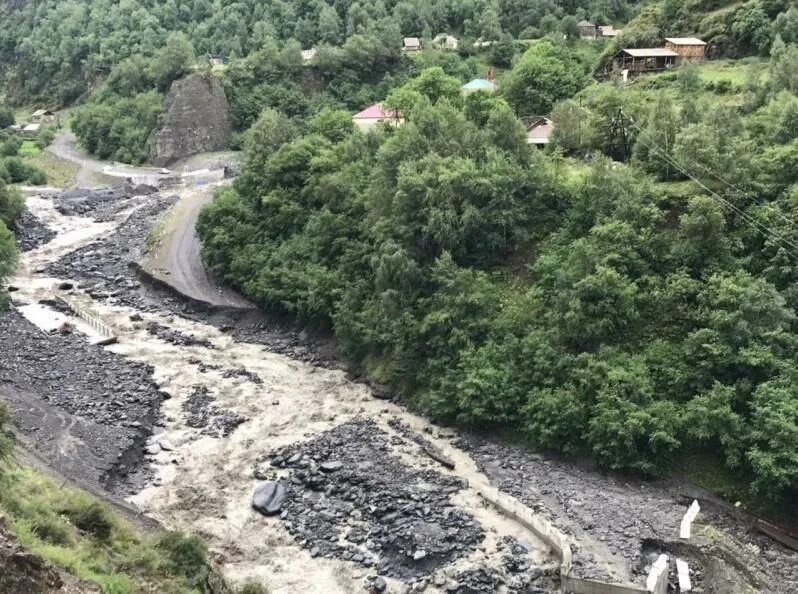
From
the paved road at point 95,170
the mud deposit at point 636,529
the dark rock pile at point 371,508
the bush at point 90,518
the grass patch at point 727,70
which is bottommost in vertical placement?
the mud deposit at point 636,529

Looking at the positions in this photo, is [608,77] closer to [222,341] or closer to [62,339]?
[222,341]

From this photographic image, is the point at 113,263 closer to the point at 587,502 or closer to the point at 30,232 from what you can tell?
the point at 30,232

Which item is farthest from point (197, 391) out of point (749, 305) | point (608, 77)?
point (608, 77)

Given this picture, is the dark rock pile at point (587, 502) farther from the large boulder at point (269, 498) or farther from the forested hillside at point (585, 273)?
the large boulder at point (269, 498)

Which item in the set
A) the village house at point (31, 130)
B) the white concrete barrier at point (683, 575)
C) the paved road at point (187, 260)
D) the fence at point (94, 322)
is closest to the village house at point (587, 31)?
the paved road at point (187, 260)

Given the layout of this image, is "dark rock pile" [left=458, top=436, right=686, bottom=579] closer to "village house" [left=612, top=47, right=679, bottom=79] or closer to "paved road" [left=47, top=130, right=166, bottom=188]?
"village house" [left=612, top=47, right=679, bottom=79]

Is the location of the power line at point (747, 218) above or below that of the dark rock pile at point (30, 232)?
above

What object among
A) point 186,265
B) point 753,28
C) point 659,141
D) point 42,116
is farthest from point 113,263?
point 42,116
